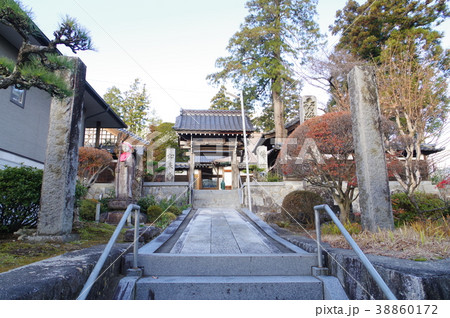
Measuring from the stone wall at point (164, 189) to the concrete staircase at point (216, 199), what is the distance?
3.08ft

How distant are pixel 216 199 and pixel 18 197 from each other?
32.4 feet

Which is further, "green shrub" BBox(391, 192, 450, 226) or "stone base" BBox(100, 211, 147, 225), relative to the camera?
"stone base" BBox(100, 211, 147, 225)

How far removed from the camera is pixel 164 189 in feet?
45.5

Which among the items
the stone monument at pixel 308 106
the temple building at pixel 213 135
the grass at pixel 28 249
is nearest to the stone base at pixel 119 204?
the grass at pixel 28 249

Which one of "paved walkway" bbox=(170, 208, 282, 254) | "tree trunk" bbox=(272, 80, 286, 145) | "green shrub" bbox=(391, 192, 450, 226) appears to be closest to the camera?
"paved walkway" bbox=(170, 208, 282, 254)

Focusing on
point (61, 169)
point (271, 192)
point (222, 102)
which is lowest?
point (271, 192)

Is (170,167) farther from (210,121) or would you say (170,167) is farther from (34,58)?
(34,58)

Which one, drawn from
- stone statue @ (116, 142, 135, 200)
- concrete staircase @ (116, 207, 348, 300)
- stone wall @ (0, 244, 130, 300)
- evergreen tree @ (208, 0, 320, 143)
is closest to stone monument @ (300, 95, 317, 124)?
evergreen tree @ (208, 0, 320, 143)

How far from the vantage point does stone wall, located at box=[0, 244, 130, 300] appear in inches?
69.4

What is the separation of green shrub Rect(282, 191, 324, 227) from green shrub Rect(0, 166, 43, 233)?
6.76 m

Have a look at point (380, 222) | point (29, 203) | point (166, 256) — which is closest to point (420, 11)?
point (380, 222)

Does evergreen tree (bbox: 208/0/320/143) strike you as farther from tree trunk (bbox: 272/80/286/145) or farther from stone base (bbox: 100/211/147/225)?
stone base (bbox: 100/211/147/225)

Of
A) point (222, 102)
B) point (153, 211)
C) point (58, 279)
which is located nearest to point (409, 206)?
point (153, 211)

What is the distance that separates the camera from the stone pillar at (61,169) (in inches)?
174
